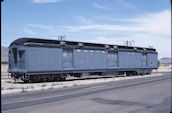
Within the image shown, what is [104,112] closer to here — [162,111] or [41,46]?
[162,111]

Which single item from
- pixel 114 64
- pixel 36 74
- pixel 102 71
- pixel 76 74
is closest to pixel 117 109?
pixel 36 74

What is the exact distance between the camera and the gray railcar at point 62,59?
844 inches

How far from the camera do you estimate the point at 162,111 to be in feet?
27.3

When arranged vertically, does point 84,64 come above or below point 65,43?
below

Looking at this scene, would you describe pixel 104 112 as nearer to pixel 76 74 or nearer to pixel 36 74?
pixel 36 74

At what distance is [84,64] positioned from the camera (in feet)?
85.6

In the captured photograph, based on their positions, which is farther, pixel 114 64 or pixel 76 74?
pixel 114 64

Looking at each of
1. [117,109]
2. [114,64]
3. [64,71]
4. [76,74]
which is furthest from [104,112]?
[114,64]

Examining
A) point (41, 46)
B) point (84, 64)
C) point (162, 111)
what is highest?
point (41, 46)

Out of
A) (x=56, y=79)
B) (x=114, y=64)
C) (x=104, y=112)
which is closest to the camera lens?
(x=104, y=112)

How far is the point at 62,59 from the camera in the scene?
2392 centimetres

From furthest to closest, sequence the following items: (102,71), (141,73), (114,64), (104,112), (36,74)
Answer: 1. (141,73)
2. (114,64)
3. (102,71)
4. (36,74)
5. (104,112)

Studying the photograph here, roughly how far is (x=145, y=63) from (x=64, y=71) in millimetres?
17147

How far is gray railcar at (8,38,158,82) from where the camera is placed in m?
21.4
